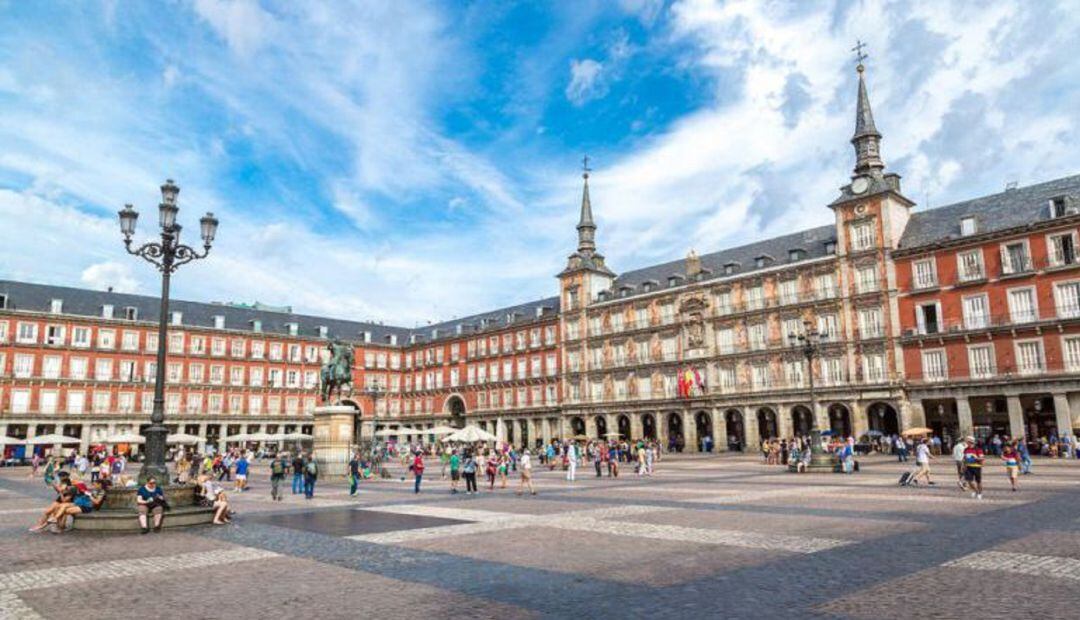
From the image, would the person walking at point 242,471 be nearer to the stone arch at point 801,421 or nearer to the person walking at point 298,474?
the person walking at point 298,474

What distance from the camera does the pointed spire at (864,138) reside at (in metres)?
50.3

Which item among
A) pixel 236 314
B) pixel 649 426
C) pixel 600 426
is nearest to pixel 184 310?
pixel 236 314

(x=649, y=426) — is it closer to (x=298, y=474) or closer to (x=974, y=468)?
(x=298, y=474)

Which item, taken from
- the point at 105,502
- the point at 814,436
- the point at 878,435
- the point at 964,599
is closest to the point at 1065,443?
the point at 878,435

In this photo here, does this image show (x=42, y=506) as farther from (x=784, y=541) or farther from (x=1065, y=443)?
(x=1065, y=443)

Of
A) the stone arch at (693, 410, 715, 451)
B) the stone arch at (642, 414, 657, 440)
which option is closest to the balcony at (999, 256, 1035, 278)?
the stone arch at (693, 410, 715, 451)

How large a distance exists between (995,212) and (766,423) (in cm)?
2068

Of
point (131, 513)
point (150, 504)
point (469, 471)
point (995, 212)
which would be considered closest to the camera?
point (150, 504)

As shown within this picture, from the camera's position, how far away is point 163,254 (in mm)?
15984

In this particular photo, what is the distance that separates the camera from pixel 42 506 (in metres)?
21.1

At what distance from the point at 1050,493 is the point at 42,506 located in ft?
92.6

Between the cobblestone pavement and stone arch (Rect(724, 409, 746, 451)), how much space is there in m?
36.7

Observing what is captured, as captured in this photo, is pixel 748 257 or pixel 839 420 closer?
pixel 839 420

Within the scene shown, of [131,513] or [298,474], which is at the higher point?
[298,474]
